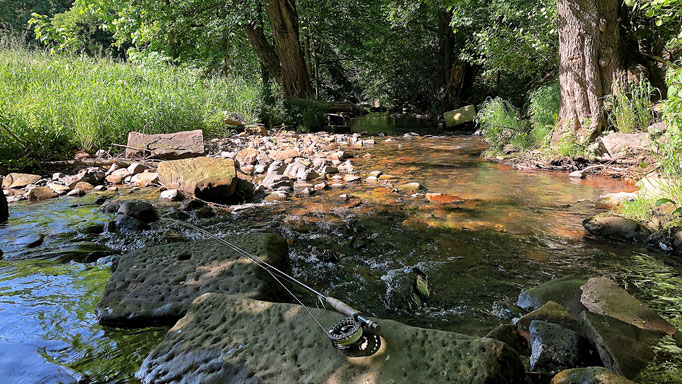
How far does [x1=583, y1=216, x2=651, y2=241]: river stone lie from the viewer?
11.9 feet

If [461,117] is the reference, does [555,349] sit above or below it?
below

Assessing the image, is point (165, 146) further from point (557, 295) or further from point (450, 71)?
point (450, 71)

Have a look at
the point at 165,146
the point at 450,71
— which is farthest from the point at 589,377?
the point at 450,71

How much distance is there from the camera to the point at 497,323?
7.72ft

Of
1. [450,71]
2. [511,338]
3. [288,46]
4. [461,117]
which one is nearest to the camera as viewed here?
[511,338]

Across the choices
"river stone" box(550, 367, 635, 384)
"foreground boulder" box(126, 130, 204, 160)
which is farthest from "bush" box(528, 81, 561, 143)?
"river stone" box(550, 367, 635, 384)

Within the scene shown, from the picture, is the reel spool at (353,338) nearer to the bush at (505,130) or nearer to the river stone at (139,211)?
the river stone at (139,211)

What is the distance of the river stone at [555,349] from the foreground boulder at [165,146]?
19.7ft

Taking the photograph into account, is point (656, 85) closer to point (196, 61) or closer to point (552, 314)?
point (552, 314)

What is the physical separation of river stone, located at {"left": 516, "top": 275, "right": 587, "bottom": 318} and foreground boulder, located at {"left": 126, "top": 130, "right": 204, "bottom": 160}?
18.6 ft

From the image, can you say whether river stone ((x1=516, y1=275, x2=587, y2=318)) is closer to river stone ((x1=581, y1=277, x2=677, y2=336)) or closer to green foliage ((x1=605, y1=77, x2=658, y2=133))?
river stone ((x1=581, y1=277, x2=677, y2=336))

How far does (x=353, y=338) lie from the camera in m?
1.60

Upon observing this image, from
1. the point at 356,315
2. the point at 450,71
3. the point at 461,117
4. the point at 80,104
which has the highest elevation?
the point at 450,71

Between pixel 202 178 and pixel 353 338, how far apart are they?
3.99 metres
